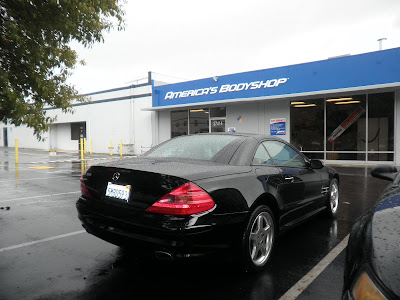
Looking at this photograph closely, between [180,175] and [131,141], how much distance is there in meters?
21.1

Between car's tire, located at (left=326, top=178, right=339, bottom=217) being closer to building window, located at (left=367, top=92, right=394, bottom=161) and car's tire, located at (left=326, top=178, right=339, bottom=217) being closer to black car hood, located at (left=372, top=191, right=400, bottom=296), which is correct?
black car hood, located at (left=372, top=191, right=400, bottom=296)

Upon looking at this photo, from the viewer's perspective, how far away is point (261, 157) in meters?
3.61

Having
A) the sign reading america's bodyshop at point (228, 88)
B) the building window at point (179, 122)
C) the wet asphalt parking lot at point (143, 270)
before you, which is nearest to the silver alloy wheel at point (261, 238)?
the wet asphalt parking lot at point (143, 270)

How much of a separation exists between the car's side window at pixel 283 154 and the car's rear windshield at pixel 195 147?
0.55 m

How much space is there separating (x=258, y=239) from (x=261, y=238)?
0.06 metres

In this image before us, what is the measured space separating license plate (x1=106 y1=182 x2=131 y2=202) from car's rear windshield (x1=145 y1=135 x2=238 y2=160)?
0.83m

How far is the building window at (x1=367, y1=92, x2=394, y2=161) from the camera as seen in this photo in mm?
13375

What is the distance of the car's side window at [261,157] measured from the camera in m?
3.49

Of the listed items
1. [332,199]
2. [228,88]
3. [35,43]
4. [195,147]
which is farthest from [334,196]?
[228,88]

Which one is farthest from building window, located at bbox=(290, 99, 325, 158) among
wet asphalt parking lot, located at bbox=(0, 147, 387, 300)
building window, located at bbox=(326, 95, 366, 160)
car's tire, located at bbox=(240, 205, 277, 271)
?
car's tire, located at bbox=(240, 205, 277, 271)

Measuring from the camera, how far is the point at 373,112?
1369 cm

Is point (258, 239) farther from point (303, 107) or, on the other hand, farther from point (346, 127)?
point (303, 107)

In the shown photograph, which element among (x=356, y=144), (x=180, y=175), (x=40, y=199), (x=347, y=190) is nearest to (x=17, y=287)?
(x=180, y=175)

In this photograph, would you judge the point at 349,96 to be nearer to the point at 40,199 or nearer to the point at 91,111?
the point at 40,199
